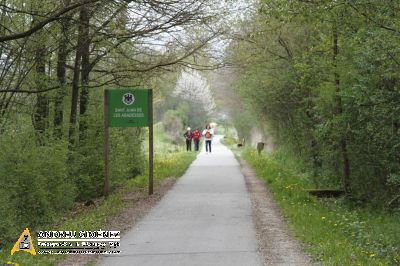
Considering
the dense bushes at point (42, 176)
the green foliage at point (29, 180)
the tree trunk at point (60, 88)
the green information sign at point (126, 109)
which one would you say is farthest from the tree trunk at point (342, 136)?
the green foliage at point (29, 180)

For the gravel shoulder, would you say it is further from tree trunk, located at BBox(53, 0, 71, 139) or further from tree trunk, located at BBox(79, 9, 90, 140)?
tree trunk, located at BBox(53, 0, 71, 139)

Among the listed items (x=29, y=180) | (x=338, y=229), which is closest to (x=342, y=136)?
(x=338, y=229)

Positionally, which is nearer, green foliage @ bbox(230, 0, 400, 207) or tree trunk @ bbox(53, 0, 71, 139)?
green foliage @ bbox(230, 0, 400, 207)

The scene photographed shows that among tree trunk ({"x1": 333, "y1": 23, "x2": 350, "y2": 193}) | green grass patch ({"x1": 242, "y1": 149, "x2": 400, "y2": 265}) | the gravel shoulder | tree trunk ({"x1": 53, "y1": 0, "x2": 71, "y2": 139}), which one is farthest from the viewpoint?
tree trunk ({"x1": 333, "y1": 23, "x2": 350, "y2": 193})

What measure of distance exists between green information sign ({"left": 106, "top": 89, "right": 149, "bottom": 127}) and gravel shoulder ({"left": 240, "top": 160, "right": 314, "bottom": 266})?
3.51 m

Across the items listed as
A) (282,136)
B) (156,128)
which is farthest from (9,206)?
(156,128)

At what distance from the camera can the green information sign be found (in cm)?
1541

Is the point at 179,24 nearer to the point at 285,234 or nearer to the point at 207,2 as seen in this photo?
the point at 207,2

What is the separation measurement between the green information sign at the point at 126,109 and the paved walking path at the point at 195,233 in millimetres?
2119

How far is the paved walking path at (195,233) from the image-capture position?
26.4 feet

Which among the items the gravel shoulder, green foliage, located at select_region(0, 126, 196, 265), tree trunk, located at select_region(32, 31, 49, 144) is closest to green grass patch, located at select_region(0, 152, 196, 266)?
green foliage, located at select_region(0, 126, 196, 265)

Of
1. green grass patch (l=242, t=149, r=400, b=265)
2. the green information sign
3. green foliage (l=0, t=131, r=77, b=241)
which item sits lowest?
green grass patch (l=242, t=149, r=400, b=265)

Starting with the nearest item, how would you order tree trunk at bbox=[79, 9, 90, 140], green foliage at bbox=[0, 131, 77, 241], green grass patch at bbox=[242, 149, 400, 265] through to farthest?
green grass patch at bbox=[242, 149, 400, 265] → green foliage at bbox=[0, 131, 77, 241] → tree trunk at bbox=[79, 9, 90, 140]

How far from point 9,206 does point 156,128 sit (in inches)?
2128
